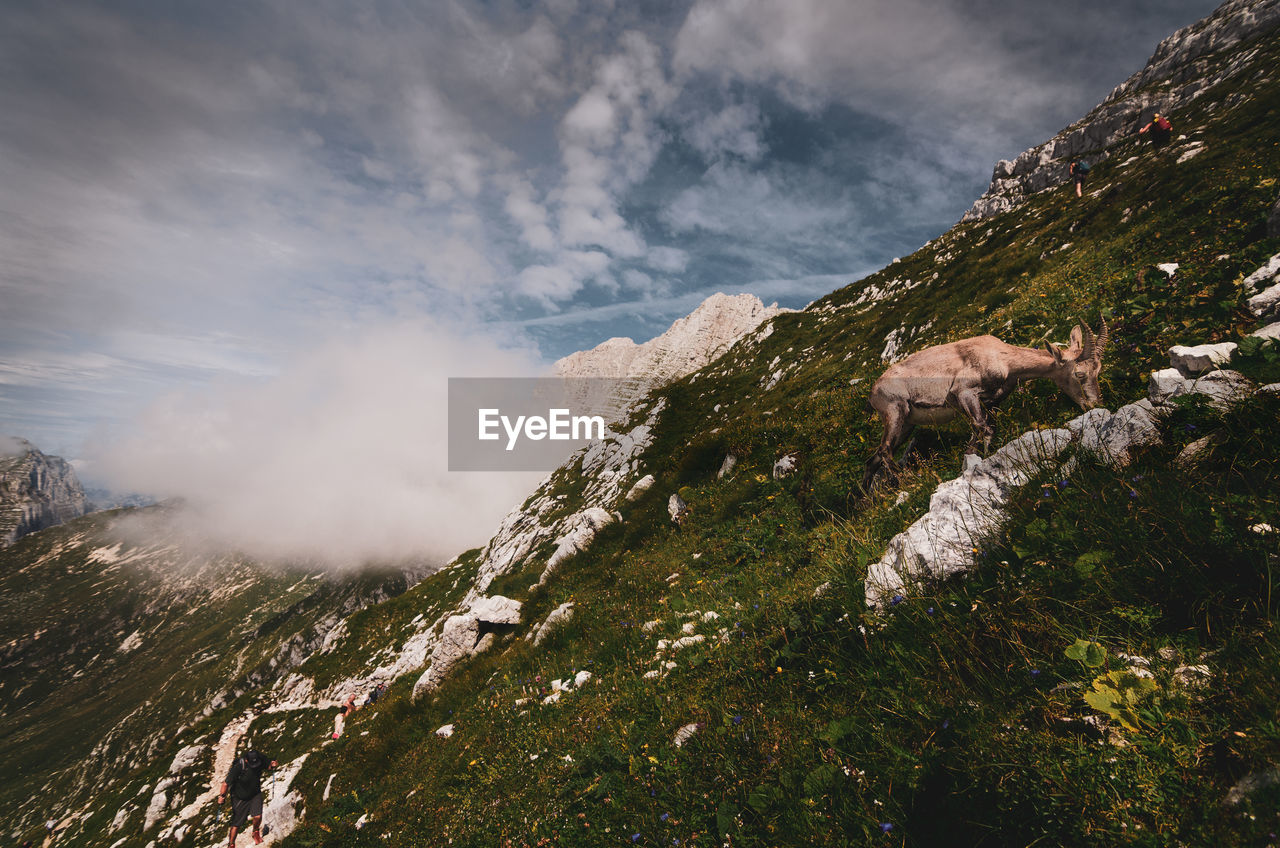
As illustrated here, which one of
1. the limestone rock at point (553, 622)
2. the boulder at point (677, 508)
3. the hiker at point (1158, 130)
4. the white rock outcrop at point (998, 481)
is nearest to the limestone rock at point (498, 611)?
the limestone rock at point (553, 622)

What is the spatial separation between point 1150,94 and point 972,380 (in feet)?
445

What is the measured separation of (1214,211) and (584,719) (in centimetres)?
1906

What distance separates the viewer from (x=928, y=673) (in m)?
3.62

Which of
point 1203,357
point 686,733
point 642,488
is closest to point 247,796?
point 642,488

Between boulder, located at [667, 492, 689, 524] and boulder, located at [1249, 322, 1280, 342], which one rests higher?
boulder, located at [1249, 322, 1280, 342]

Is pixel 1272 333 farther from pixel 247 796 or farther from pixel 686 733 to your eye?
pixel 247 796

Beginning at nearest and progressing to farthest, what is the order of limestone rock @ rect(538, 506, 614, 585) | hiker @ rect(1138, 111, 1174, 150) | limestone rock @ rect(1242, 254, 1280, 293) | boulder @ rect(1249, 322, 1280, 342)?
boulder @ rect(1249, 322, 1280, 342) < limestone rock @ rect(1242, 254, 1280, 293) < limestone rock @ rect(538, 506, 614, 585) < hiker @ rect(1138, 111, 1174, 150)

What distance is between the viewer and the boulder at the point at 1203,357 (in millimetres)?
4914

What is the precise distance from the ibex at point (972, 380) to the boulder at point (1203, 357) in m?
1.27

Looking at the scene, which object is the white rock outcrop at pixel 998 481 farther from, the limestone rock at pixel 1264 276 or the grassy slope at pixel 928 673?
the limestone rock at pixel 1264 276

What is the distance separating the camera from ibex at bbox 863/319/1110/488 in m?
7.18

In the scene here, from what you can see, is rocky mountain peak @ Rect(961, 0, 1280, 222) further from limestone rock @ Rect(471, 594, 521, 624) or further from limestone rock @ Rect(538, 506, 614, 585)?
limestone rock @ Rect(471, 594, 521, 624)

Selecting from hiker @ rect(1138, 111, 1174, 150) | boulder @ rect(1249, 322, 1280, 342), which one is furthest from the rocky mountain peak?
boulder @ rect(1249, 322, 1280, 342)

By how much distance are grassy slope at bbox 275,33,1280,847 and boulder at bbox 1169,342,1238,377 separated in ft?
1.26
